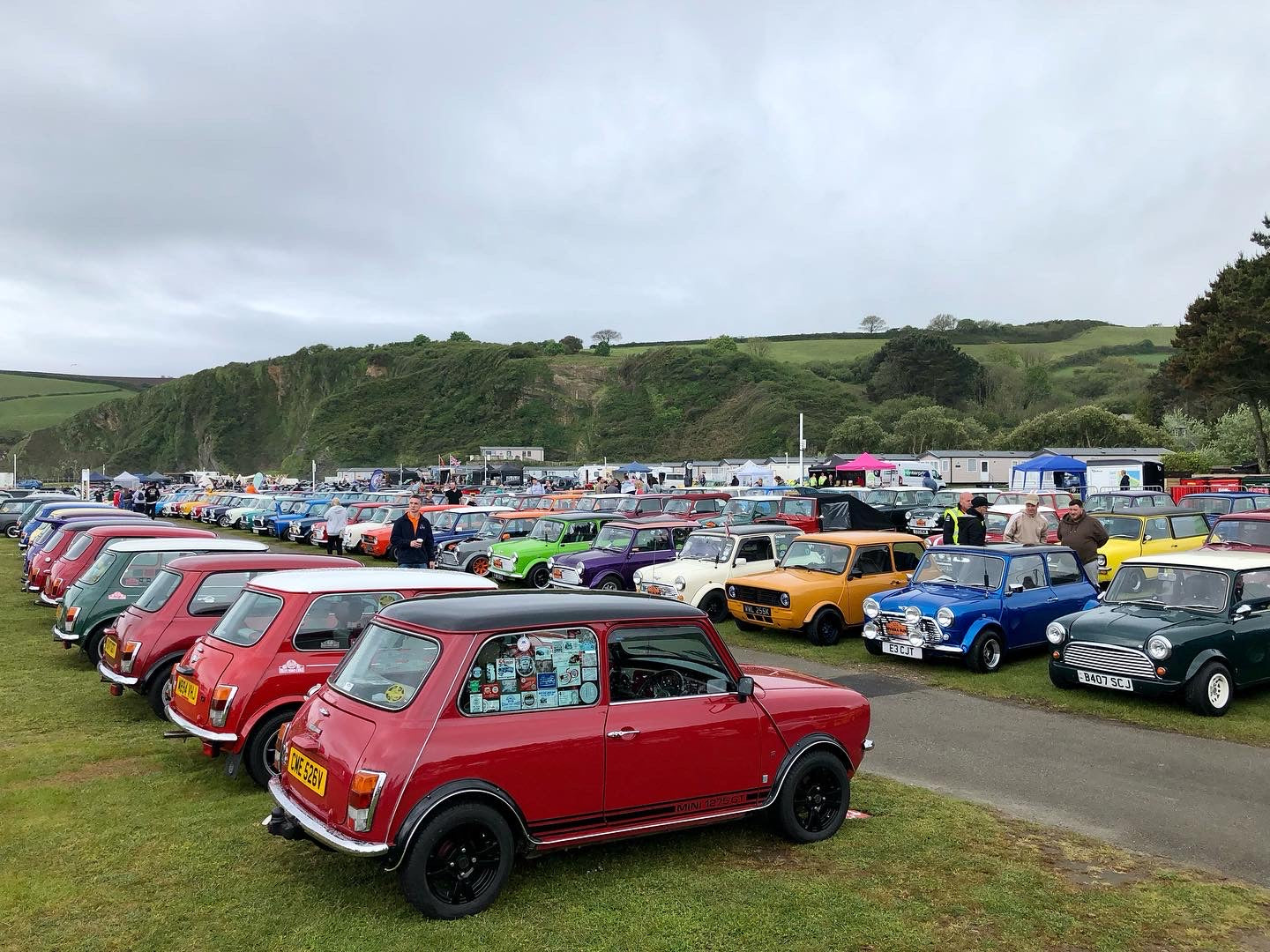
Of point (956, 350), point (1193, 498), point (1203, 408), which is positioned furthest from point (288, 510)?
point (956, 350)

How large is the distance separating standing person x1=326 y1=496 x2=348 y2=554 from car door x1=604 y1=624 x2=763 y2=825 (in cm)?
2289

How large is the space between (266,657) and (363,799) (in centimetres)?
265

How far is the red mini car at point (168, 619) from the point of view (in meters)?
8.36

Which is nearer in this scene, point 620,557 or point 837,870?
point 837,870

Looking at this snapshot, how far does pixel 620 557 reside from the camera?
55.6ft

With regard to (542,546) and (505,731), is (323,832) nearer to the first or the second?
(505,731)

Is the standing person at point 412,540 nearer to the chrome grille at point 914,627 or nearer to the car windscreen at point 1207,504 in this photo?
the chrome grille at point 914,627

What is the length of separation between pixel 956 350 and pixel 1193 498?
104m

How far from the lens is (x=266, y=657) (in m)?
6.69

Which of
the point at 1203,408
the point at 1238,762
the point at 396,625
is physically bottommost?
the point at 1238,762

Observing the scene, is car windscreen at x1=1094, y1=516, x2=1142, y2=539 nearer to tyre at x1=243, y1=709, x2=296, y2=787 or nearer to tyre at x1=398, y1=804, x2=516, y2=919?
tyre at x1=243, y1=709, x2=296, y2=787

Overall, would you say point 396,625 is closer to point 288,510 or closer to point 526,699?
point 526,699

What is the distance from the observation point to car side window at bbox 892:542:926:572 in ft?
45.9

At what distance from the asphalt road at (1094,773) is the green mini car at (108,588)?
8.36 meters
